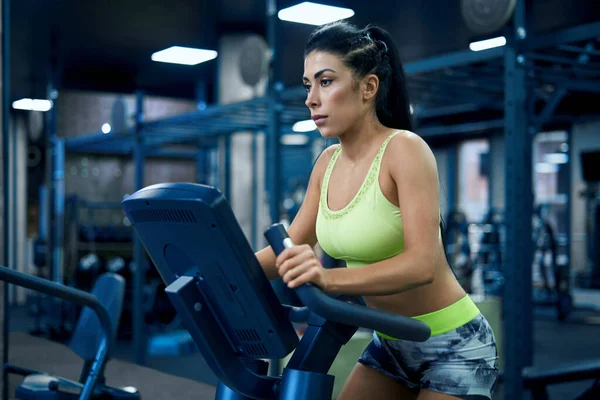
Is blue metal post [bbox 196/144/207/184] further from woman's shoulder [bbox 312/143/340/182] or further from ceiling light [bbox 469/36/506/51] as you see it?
woman's shoulder [bbox 312/143/340/182]

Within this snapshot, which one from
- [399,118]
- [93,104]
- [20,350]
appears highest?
[93,104]

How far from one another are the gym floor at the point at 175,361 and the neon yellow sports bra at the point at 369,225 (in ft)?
8.26

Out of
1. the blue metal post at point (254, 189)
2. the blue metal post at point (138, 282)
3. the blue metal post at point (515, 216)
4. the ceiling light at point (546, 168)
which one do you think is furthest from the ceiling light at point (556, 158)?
the blue metal post at point (515, 216)

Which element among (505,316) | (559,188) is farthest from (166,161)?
(505,316)

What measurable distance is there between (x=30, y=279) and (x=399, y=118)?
1.26m

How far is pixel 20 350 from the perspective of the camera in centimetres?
542

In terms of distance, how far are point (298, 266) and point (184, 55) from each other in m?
7.00

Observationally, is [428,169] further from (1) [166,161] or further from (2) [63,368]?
(1) [166,161]

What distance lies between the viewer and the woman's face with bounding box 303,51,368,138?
1.16 m

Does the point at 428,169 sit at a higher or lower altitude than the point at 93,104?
lower

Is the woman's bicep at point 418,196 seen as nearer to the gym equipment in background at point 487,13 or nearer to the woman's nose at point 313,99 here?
the woman's nose at point 313,99

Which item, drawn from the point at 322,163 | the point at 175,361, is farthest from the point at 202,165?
the point at 322,163

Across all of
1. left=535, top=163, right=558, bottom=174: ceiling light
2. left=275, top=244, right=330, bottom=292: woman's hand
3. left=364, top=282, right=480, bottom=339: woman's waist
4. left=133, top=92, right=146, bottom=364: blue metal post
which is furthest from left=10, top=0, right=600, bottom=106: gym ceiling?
left=275, top=244, right=330, bottom=292: woman's hand

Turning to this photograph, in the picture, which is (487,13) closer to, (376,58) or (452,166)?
(376,58)
